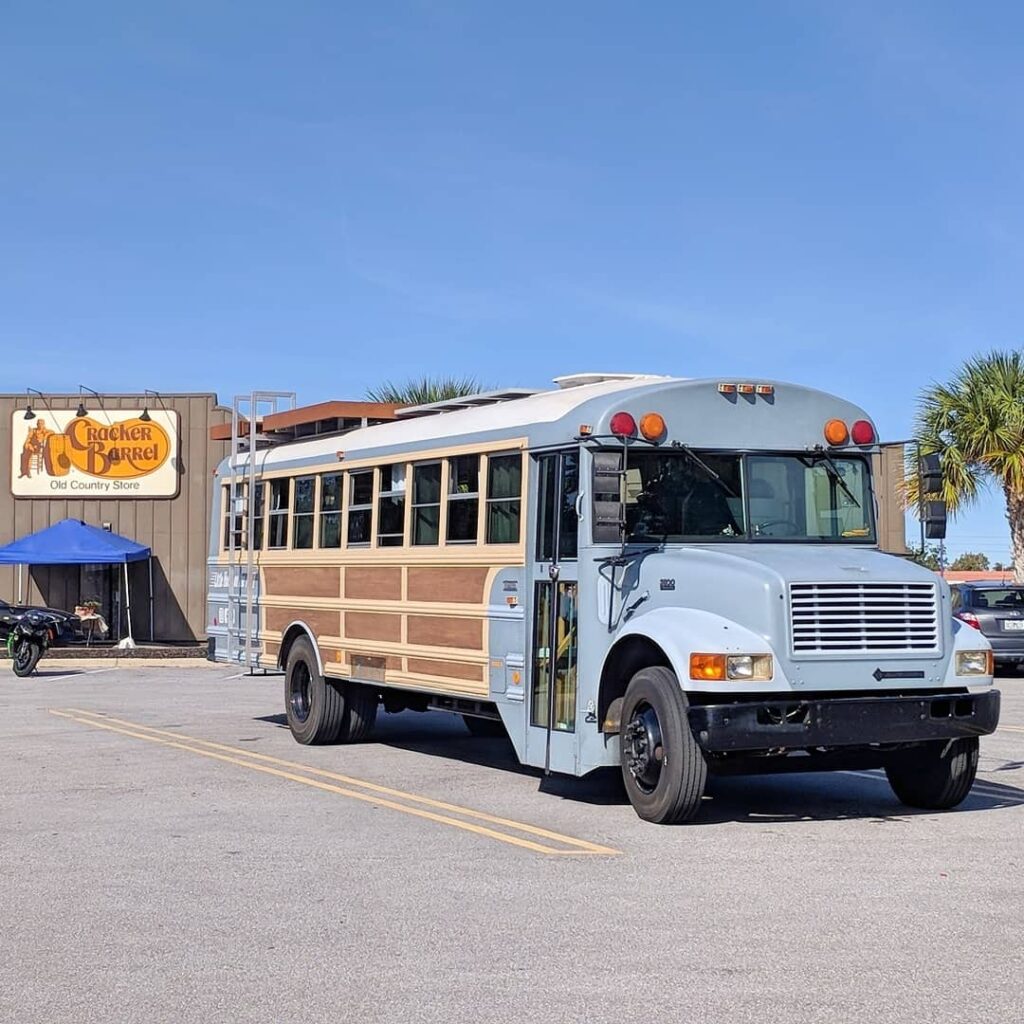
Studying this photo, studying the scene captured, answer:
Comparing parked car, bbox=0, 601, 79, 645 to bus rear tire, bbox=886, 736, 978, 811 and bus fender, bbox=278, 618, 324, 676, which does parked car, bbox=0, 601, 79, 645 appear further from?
bus rear tire, bbox=886, 736, 978, 811

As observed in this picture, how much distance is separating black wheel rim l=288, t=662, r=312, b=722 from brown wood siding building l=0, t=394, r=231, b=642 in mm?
21685

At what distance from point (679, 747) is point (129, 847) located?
3303mm

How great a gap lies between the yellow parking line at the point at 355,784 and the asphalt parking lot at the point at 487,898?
4cm

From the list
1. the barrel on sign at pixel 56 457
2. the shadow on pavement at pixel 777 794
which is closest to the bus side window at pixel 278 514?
the shadow on pavement at pixel 777 794

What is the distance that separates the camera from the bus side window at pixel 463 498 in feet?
39.8

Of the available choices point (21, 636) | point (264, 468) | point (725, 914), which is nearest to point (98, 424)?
point (21, 636)

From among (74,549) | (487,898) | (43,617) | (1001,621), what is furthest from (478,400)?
(74,549)

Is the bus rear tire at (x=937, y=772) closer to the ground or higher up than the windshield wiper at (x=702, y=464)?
closer to the ground

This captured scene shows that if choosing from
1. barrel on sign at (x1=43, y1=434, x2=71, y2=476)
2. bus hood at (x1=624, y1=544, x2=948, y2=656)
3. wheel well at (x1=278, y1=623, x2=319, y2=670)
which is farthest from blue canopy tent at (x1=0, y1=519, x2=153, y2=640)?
bus hood at (x1=624, y1=544, x2=948, y2=656)

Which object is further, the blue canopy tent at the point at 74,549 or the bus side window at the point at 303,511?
the blue canopy tent at the point at 74,549

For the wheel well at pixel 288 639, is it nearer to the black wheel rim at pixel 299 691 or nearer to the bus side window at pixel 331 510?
the black wheel rim at pixel 299 691

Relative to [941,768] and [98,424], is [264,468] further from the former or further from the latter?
[98,424]

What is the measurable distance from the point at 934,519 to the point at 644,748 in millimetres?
2706

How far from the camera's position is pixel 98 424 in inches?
1468
